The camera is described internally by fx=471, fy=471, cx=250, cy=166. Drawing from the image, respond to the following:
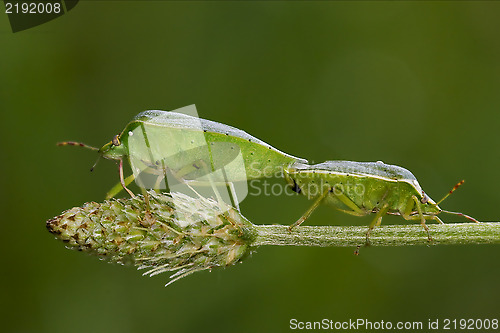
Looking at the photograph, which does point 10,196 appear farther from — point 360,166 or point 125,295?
point 360,166

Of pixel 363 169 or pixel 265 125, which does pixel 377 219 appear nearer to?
pixel 363 169

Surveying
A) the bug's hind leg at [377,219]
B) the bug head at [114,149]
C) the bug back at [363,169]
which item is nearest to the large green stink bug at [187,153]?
the bug head at [114,149]

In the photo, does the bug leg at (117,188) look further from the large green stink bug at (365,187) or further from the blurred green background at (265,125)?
the blurred green background at (265,125)

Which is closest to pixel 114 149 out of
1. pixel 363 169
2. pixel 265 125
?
pixel 363 169

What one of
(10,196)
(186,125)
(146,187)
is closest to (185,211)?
(146,187)

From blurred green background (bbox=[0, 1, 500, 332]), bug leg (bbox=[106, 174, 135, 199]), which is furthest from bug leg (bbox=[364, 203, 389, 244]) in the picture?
blurred green background (bbox=[0, 1, 500, 332])

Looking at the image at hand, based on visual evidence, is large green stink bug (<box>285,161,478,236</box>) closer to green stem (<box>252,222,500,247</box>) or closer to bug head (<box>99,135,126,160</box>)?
green stem (<box>252,222,500,247</box>)
